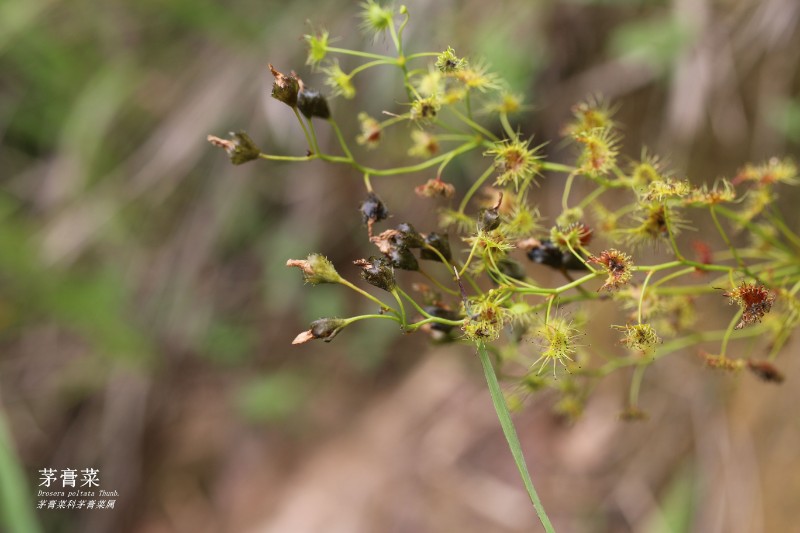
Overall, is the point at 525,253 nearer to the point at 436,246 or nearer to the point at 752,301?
the point at 436,246

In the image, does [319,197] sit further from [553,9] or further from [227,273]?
[553,9]

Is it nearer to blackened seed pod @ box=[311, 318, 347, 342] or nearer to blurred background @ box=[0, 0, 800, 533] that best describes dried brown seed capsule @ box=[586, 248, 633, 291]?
blackened seed pod @ box=[311, 318, 347, 342]

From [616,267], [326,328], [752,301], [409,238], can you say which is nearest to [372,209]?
[409,238]

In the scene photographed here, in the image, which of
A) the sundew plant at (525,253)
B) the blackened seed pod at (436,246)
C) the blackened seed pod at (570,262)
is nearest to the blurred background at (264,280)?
the sundew plant at (525,253)

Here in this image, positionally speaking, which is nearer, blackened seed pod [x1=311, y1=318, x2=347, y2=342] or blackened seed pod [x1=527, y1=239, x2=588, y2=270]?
blackened seed pod [x1=311, y1=318, x2=347, y2=342]

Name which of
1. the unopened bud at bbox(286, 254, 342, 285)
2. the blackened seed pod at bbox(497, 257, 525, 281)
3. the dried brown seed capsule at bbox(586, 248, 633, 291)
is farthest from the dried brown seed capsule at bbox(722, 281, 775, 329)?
the unopened bud at bbox(286, 254, 342, 285)

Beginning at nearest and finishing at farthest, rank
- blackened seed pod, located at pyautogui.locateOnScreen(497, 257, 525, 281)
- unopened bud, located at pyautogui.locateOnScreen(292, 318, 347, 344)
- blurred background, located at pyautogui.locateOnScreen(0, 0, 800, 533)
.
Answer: unopened bud, located at pyautogui.locateOnScreen(292, 318, 347, 344), blackened seed pod, located at pyautogui.locateOnScreen(497, 257, 525, 281), blurred background, located at pyautogui.locateOnScreen(0, 0, 800, 533)

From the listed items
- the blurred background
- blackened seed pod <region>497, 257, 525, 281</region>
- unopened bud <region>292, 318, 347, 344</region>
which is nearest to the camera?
unopened bud <region>292, 318, 347, 344</region>

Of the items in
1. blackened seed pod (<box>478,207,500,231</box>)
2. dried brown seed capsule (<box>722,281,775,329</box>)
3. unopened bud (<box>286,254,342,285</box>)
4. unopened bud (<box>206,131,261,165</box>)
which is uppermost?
unopened bud (<box>206,131,261,165</box>)
